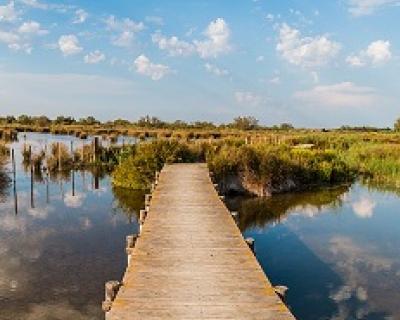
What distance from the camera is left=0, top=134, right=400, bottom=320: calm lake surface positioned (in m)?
11.6

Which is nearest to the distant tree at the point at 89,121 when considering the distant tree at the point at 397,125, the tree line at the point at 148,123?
the tree line at the point at 148,123

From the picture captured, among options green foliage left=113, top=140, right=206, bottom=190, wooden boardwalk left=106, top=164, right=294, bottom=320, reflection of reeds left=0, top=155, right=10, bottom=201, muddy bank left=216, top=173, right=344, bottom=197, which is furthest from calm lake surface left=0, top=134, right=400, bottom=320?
wooden boardwalk left=106, top=164, right=294, bottom=320

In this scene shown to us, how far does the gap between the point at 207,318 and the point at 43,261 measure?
345 inches

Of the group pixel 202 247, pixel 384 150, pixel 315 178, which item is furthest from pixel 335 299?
pixel 384 150

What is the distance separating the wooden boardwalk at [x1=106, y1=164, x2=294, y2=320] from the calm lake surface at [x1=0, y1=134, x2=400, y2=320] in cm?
208

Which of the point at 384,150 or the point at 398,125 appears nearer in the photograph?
the point at 384,150

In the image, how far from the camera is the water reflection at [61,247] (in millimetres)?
11422

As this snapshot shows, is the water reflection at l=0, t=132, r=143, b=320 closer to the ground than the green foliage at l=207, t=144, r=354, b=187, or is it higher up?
closer to the ground

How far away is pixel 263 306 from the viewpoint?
23.3 feet

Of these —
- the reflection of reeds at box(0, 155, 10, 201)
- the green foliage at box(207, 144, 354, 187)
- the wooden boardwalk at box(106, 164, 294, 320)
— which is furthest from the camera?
the reflection of reeds at box(0, 155, 10, 201)

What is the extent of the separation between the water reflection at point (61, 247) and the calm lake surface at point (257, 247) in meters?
0.03

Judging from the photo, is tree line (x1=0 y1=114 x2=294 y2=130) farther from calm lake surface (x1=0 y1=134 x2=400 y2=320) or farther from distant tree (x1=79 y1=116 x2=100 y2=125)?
calm lake surface (x1=0 y1=134 x2=400 y2=320)

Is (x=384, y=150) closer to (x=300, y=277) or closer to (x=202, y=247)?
(x=300, y=277)

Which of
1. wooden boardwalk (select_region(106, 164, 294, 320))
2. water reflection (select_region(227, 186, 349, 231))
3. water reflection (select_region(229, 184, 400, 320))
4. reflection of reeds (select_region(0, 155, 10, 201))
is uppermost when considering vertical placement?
wooden boardwalk (select_region(106, 164, 294, 320))
